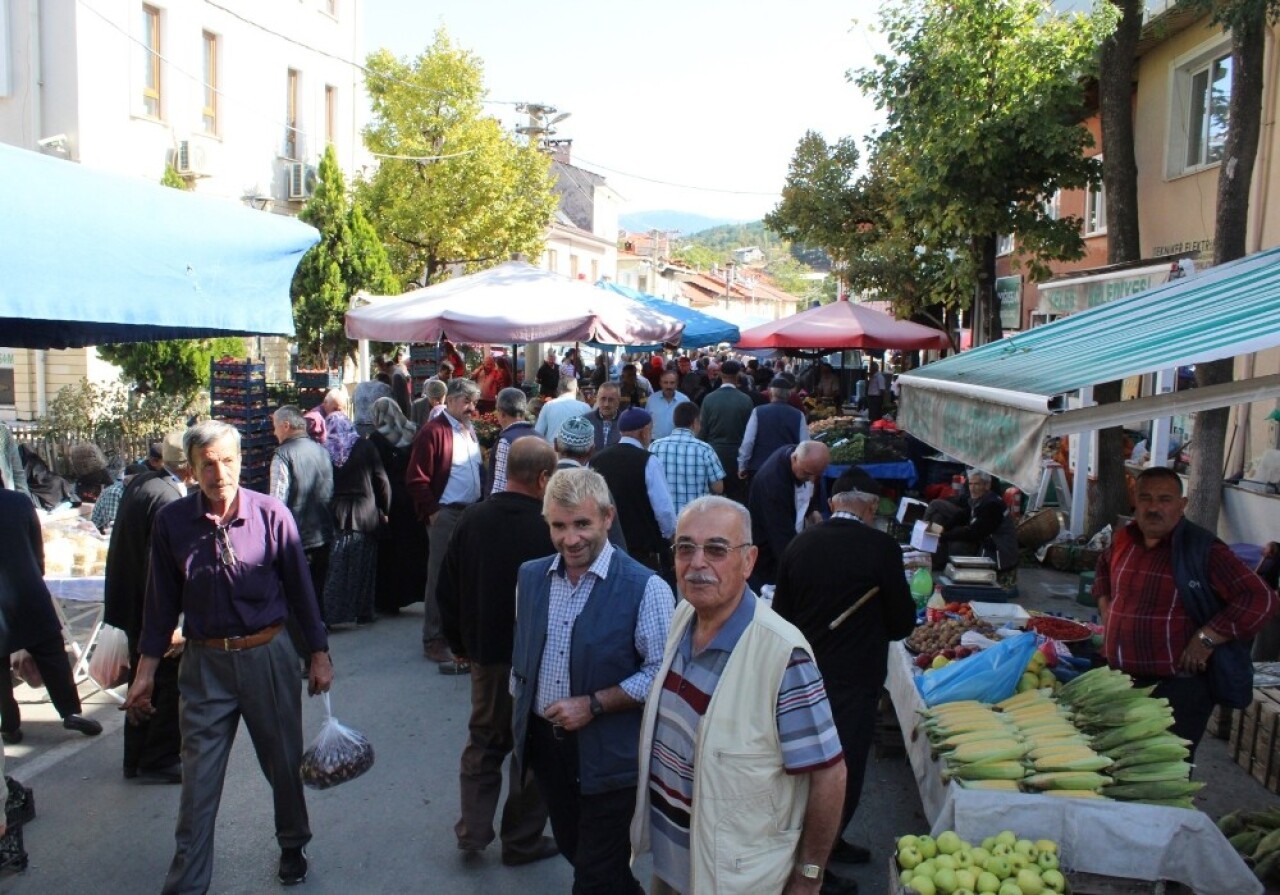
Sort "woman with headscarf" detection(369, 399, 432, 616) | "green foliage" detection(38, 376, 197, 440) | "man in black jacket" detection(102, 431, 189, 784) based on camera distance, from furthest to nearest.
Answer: "green foliage" detection(38, 376, 197, 440)
"woman with headscarf" detection(369, 399, 432, 616)
"man in black jacket" detection(102, 431, 189, 784)

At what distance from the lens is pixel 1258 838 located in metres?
4.63

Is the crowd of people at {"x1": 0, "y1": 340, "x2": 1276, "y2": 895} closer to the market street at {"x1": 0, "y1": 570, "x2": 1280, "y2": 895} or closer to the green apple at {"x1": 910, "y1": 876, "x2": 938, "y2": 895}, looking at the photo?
the market street at {"x1": 0, "y1": 570, "x2": 1280, "y2": 895}

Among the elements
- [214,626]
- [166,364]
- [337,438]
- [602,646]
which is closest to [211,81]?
[166,364]

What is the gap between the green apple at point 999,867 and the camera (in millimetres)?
3707

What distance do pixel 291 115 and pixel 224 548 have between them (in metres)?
22.5

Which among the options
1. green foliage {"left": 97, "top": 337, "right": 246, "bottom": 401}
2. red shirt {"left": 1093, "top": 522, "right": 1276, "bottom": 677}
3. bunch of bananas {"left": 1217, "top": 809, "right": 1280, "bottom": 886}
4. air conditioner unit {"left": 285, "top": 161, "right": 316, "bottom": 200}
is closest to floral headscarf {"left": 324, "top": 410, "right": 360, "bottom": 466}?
red shirt {"left": 1093, "top": 522, "right": 1276, "bottom": 677}

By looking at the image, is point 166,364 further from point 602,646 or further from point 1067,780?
point 1067,780

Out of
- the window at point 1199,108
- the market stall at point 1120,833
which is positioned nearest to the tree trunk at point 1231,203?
the window at point 1199,108

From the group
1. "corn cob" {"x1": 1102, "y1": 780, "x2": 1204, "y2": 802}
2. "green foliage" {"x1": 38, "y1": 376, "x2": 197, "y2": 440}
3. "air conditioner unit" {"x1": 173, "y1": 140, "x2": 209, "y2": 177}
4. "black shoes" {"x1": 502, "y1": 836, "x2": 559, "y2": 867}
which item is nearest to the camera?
"corn cob" {"x1": 1102, "y1": 780, "x2": 1204, "y2": 802}

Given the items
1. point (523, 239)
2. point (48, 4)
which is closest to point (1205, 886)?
point (48, 4)

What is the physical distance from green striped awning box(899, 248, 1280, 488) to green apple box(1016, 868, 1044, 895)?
137 centimetres

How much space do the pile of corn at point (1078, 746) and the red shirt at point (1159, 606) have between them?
0.15 meters

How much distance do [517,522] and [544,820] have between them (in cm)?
140

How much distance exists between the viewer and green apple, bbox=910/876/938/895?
3592 mm
